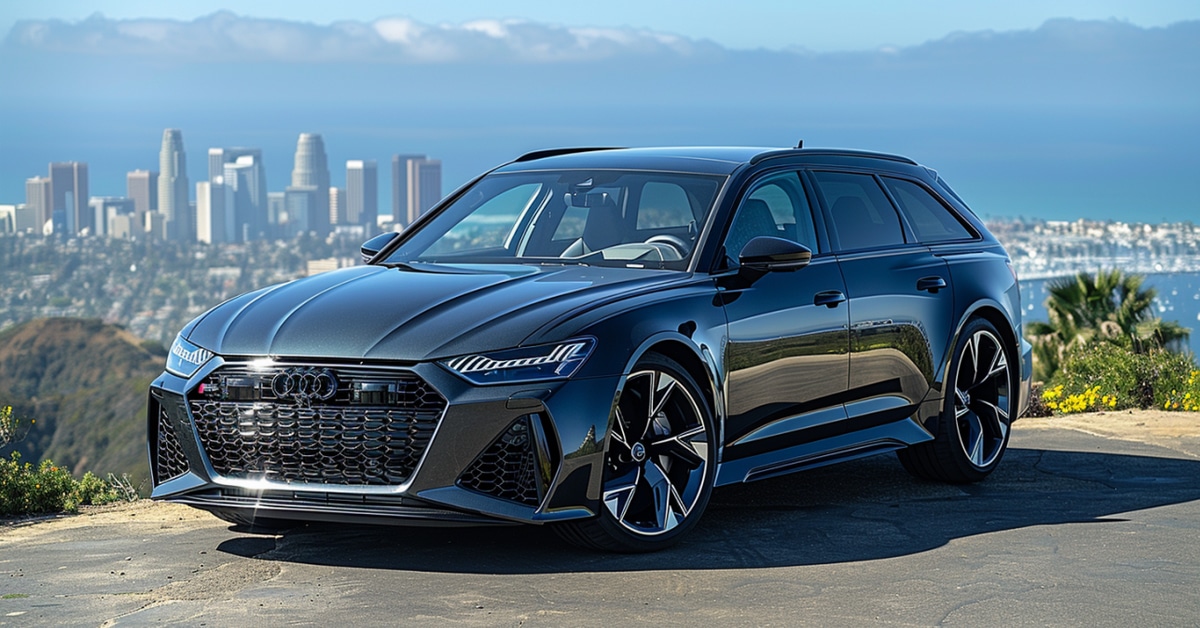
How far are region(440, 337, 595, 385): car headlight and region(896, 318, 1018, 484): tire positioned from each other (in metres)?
2.99

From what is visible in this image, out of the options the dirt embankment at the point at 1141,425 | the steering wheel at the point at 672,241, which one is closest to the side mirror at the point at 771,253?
the steering wheel at the point at 672,241

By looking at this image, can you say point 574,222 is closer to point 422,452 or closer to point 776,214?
point 776,214

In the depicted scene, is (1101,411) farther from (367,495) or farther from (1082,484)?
(367,495)

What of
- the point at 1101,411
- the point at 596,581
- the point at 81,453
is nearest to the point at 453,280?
the point at 596,581

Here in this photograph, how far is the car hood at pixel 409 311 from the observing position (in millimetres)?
6320

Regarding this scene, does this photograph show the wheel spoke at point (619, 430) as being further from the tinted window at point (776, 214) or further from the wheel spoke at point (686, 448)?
the tinted window at point (776, 214)

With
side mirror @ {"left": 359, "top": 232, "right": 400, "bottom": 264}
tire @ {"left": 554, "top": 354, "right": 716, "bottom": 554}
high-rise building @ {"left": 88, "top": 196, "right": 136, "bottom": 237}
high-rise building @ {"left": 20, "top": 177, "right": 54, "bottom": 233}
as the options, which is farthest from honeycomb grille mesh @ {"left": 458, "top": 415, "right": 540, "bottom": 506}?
high-rise building @ {"left": 88, "top": 196, "right": 136, "bottom": 237}

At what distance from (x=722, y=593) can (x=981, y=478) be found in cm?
336

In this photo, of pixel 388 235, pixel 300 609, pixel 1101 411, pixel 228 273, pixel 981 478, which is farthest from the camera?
pixel 228 273

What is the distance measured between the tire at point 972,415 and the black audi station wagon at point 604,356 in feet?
0.05

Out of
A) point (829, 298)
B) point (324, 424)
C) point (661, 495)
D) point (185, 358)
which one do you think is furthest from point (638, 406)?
point (185, 358)

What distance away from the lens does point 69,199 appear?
191375mm

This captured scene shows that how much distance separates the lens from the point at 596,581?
6.23 metres

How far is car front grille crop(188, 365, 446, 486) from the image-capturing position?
621cm
